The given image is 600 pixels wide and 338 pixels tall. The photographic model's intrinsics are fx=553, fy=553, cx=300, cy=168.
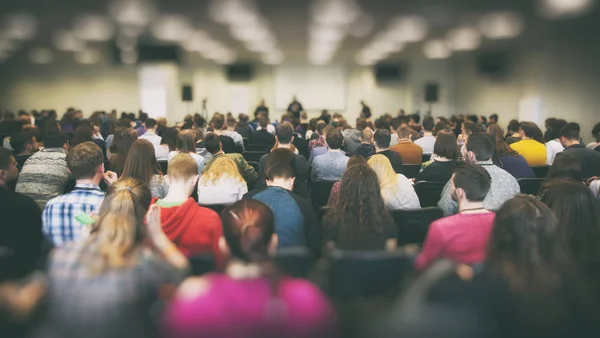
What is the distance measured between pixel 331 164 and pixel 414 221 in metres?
2.16

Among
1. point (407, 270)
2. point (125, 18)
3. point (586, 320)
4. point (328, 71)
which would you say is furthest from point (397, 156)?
point (328, 71)

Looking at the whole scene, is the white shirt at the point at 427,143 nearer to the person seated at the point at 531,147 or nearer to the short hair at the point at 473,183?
the person seated at the point at 531,147

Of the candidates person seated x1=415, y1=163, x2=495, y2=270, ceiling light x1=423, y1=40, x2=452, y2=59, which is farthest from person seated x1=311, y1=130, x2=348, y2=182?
ceiling light x1=423, y1=40, x2=452, y2=59

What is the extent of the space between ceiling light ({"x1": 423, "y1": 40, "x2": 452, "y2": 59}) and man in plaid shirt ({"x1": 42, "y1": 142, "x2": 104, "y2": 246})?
45.5 feet

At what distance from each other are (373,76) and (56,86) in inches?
540

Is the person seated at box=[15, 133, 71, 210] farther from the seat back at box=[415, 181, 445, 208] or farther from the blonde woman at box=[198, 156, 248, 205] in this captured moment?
the seat back at box=[415, 181, 445, 208]

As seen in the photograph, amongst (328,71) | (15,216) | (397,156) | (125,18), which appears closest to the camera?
(15,216)

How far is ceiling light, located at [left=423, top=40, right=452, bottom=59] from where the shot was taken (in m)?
16.5

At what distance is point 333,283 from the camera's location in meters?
2.43

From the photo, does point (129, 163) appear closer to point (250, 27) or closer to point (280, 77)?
point (250, 27)

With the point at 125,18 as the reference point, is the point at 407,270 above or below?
below

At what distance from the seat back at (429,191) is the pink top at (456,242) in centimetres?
210

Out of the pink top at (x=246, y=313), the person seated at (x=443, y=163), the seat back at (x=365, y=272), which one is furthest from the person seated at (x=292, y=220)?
the person seated at (x=443, y=163)

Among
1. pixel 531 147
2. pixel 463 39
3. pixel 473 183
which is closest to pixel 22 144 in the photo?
pixel 473 183
